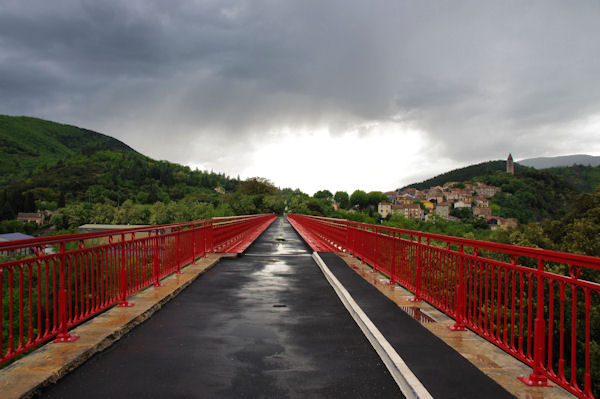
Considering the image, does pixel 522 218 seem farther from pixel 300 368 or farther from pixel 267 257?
pixel 300 368

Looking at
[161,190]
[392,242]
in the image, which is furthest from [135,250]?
[161,190]

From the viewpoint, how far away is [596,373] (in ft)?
42.4

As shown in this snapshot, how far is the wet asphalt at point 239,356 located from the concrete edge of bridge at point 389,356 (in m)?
0.08

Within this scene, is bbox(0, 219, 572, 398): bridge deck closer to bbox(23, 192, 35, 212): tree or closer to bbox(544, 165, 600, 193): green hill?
bbox(544, 165, 600, 193): green hill

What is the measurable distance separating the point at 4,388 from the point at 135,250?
12.4 ft

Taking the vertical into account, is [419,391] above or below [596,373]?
above

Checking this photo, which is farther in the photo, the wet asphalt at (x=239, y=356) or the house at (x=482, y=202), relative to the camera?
the house at (x=482, y=202)

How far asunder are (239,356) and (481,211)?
17906 cm

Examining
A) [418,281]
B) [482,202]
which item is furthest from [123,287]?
[482,202]

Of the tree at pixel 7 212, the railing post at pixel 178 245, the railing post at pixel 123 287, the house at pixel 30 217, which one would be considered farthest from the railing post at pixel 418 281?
the tree at pixel 7 212

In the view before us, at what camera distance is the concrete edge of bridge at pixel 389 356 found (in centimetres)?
349

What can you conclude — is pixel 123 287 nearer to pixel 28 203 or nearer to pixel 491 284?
pixel 491 284

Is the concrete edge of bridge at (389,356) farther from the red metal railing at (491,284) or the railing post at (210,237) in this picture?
the railing post at (210,237)

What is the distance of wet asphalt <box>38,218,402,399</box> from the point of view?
12.1 feet
